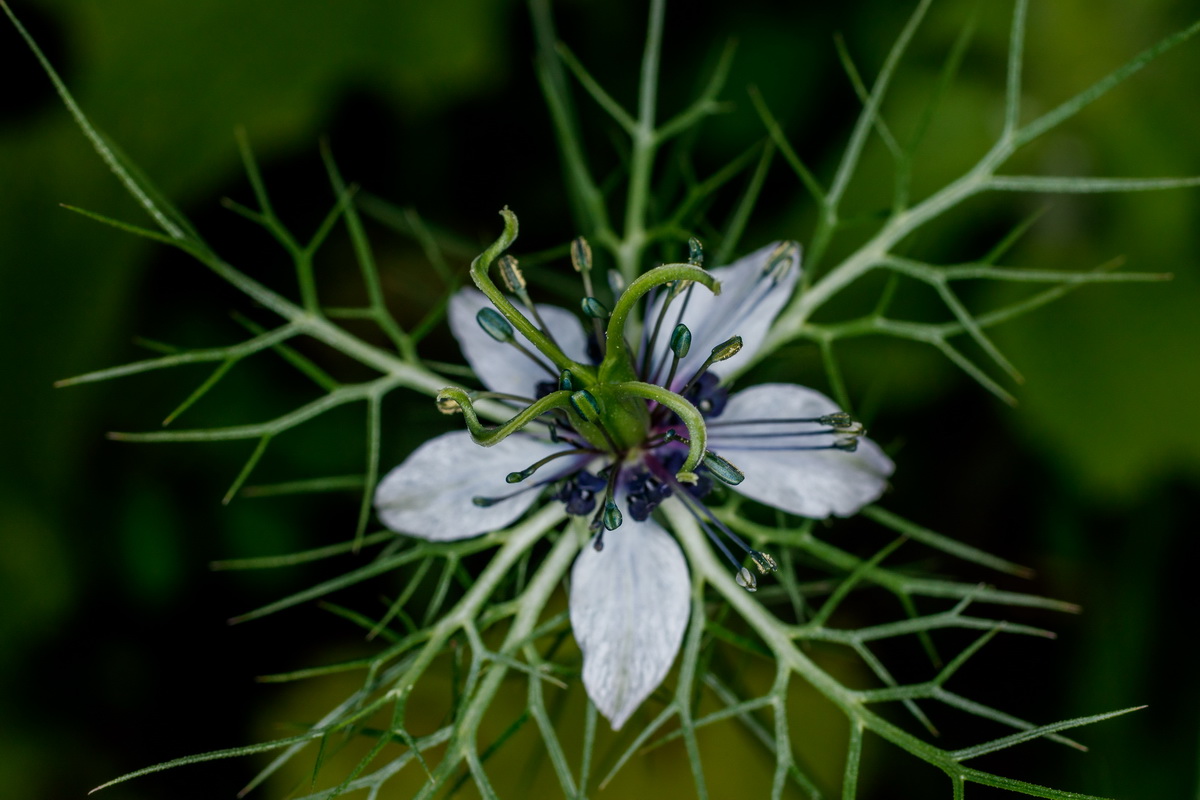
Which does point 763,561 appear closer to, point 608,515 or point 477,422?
point 608,515

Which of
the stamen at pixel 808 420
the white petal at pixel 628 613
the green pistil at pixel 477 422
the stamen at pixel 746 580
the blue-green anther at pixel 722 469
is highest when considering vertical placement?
the stamen at pixel 808 420

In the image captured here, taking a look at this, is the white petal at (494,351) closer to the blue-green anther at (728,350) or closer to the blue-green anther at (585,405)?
the blue-green anther at (585,405)

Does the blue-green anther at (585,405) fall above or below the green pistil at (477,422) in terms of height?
above

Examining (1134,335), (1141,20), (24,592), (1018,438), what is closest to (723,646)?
(1018,438)

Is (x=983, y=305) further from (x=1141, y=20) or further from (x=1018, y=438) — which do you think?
(x=1141, y=20)

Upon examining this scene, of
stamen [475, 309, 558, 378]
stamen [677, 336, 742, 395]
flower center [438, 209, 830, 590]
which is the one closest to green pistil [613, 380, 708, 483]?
flower center [438, 209, 830, 590]

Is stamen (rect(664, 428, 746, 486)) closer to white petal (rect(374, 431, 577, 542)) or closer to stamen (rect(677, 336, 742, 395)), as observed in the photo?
stamen (rect(677, 336, 742, 395))

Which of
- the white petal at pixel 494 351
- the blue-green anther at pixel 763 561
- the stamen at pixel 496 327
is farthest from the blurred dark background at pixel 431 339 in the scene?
the blue-green anther at pixel 763 561
